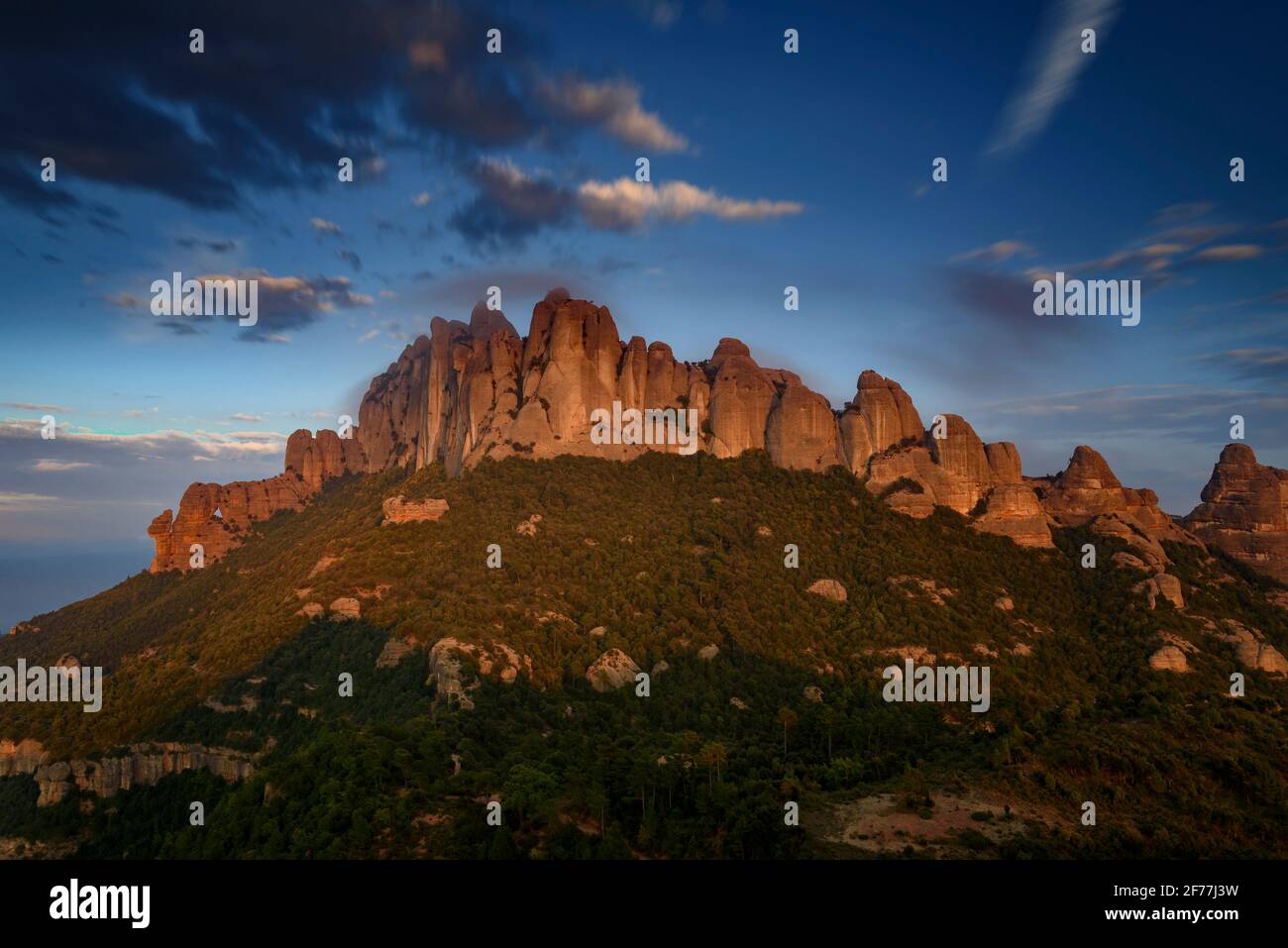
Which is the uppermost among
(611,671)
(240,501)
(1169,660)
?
(240,501)

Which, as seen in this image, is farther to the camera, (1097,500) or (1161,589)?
(1097,500)

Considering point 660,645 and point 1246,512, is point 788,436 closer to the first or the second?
point 660,645

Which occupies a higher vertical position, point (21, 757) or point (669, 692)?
point (669, 692)

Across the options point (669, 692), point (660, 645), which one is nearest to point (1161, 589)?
point (660, 645)

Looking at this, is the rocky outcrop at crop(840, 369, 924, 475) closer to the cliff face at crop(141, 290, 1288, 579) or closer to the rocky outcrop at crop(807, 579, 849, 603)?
the cliff face at crop(141, 290, 1288, 579)

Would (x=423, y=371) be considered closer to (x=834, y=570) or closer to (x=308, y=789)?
(x=834, y=570)

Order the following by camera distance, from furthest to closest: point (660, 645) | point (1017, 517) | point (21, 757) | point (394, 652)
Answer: point (1017, 517) < point (660, 645) < point (394, 652) < point (21, 757)
